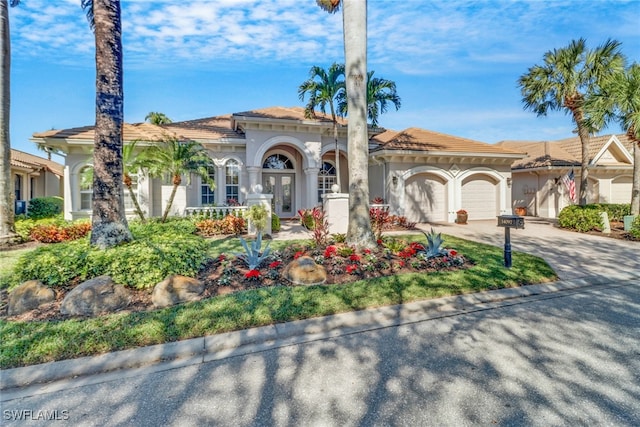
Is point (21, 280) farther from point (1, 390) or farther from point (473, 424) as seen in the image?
point (473, 424)

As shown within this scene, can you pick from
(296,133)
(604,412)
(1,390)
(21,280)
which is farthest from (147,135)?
(604,412)

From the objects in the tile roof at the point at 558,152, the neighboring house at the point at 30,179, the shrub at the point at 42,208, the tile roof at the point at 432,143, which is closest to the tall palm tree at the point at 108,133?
the tile roof at the point at 432,143

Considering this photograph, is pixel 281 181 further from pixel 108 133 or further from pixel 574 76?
A: pixel 574 76

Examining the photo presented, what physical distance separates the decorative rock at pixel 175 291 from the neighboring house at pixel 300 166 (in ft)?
28.3

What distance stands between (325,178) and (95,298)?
14.0 metres

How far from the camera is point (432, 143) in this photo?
16.6 meters

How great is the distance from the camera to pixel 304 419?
8.27 feet

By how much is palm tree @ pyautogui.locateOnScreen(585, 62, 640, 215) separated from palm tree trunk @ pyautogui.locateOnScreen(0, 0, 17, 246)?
65.9 feet

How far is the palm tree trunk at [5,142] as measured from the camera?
9.41 m

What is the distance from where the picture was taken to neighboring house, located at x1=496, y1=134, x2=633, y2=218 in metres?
19.0

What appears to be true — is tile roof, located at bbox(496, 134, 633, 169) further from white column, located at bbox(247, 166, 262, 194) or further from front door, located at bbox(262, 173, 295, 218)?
white column, located at bbox(247, 166, 262, 194)

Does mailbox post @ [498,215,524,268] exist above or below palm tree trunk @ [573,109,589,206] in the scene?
below

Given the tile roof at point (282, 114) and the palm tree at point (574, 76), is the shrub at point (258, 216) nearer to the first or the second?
the tile roof at point (282, 114)

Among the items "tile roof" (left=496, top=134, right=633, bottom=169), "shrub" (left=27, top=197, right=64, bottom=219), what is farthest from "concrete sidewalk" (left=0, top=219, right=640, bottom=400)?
"shrub" (left=27, top=197, right=64, bottom=219)
